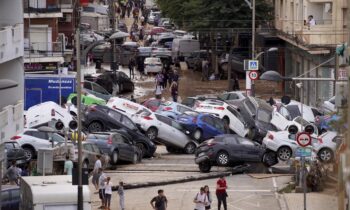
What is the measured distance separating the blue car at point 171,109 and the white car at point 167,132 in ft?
6.53

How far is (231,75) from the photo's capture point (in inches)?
2867

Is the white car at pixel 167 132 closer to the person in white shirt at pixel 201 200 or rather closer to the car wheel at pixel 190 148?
the car wheel at pixel 190 148

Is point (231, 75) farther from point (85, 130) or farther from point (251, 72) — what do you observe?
point (85, 130)

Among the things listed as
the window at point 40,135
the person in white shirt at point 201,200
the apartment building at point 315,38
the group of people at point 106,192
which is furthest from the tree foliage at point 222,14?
the person in white shirt at point 201,200

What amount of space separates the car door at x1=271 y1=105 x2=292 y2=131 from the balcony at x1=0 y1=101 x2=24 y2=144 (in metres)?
13.1

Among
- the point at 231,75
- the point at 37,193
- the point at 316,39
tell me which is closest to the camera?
the point at 37,193

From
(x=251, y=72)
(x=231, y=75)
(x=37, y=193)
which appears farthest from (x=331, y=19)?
(x=37, y=193)

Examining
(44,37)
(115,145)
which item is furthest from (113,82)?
(115,145)

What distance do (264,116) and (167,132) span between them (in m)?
6.14

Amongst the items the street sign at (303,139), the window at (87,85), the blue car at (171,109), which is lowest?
the blue car at (171,109)

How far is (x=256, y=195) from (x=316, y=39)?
2729 cm

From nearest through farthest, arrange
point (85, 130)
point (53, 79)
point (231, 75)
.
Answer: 1. point (85, 130)
2. point (53, 79)
3. point (231, 75)

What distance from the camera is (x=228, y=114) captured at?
1929 inches

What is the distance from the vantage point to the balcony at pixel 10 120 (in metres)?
34.6
